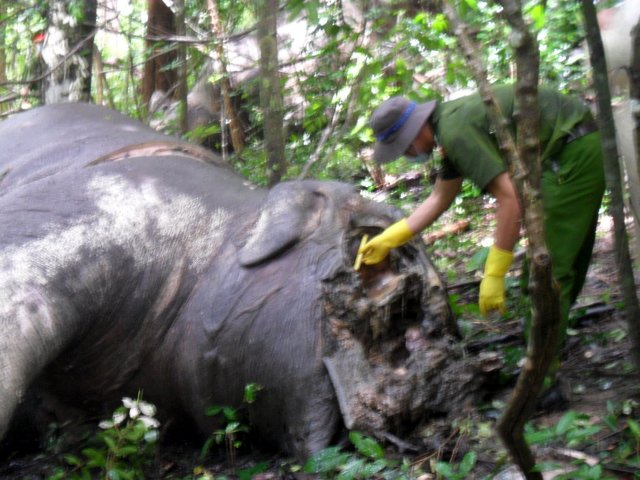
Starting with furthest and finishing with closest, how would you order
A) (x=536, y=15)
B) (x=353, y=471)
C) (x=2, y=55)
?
(x=2, y=55)
(x=536, y=15)
(x=353, y=471)

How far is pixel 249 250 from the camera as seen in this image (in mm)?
3684

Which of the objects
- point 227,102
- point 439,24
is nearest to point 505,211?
point 439,24

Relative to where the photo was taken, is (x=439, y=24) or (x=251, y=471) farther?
(x=439, y=24)

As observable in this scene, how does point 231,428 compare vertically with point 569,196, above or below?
below

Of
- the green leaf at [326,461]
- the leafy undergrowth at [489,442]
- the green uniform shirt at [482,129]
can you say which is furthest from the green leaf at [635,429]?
the green uniform shirt at [482,129]

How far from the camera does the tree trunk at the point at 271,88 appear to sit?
212 inches

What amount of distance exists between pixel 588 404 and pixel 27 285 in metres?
2.18

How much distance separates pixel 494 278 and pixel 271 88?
7.69ft

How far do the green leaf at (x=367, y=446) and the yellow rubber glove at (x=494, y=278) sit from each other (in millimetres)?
932

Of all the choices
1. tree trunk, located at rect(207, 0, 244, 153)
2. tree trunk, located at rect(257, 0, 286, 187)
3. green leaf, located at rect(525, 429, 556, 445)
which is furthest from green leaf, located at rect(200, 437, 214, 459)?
tree trunk, located at rect(207, 0, 244, 153)

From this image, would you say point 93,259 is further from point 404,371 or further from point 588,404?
point 588,404

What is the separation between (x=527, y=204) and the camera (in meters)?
2.13

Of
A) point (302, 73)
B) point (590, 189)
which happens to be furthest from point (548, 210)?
point (302, 73)

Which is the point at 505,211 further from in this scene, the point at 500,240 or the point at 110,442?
the point at 110,442
